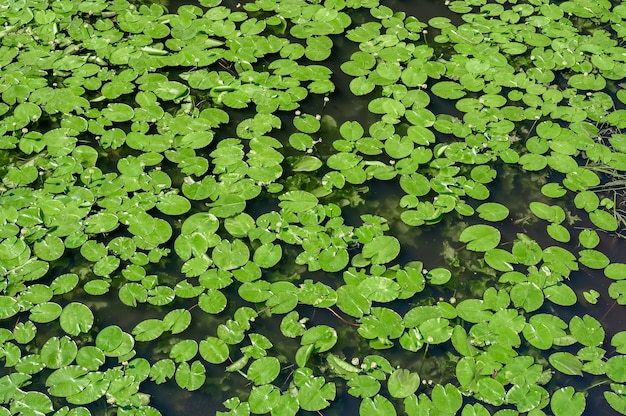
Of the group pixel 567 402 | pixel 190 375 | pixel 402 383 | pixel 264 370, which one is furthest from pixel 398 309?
pixel 190 375

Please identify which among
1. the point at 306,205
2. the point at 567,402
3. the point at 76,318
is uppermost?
the point at 306,205

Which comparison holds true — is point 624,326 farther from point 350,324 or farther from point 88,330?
point 88,330

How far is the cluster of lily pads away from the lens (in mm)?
2477

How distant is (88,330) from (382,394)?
3.89ft

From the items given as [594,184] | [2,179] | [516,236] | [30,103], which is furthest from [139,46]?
[594,184]

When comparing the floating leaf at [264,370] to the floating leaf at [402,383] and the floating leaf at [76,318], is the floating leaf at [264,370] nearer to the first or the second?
the floating leaf at [402,383]

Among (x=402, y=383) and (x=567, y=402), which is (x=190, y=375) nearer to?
(x=402, y=383)

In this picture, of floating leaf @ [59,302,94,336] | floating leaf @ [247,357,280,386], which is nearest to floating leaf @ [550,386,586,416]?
floating leaf @ [247,357,280,386]

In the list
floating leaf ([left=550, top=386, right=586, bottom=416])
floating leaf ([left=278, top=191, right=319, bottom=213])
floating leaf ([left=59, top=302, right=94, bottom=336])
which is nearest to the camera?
floating leaf ([left=550, top=386, right=586, bottom=416])

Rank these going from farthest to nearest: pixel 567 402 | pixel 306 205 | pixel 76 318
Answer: pixel 306 205
pixel 76 318
pixel 567 402

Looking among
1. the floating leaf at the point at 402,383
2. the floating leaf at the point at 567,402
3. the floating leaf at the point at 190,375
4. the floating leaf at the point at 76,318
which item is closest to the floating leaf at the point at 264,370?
the floating leaf at the point at 190,375

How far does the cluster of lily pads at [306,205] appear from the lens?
248 cm

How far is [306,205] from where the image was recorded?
292cm

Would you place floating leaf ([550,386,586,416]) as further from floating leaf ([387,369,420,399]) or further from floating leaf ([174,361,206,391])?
floating leaf ([174,361,206,391])
